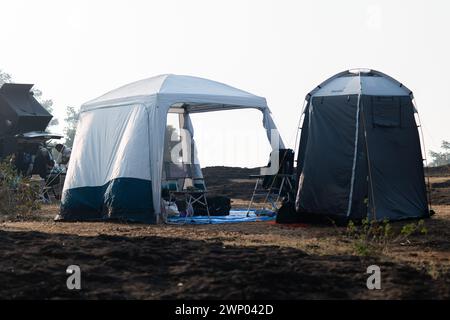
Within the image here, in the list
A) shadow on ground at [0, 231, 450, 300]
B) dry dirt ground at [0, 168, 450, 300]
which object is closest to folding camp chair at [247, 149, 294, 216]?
dry dirt ground at [0, 168, 450, 300]

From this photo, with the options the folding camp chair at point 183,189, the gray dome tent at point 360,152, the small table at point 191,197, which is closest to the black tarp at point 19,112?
the folding camp chair at point 183,189

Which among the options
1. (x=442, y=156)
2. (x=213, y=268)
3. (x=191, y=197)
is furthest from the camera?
(x=442, y=156)

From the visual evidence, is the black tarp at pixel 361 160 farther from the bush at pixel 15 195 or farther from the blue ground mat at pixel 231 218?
the bush at pixel 15 195

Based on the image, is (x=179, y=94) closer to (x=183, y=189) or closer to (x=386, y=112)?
(x=183, y=189)

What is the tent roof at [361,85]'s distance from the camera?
11.4 meters

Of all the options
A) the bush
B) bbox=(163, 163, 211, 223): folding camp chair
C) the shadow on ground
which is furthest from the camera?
the bush

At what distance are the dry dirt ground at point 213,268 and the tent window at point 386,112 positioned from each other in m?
2.34

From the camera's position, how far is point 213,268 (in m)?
6.39

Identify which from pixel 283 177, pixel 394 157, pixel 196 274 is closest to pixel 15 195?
pixel 283 177

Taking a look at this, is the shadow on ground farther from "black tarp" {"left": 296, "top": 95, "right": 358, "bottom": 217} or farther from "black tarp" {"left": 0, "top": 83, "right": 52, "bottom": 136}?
"black tarp" {"left": 0, "top": 83, "right": 52, "bottom": 136}

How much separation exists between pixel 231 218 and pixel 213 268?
6.40m

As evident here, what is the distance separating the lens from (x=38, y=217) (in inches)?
522

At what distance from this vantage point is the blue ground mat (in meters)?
12.1
